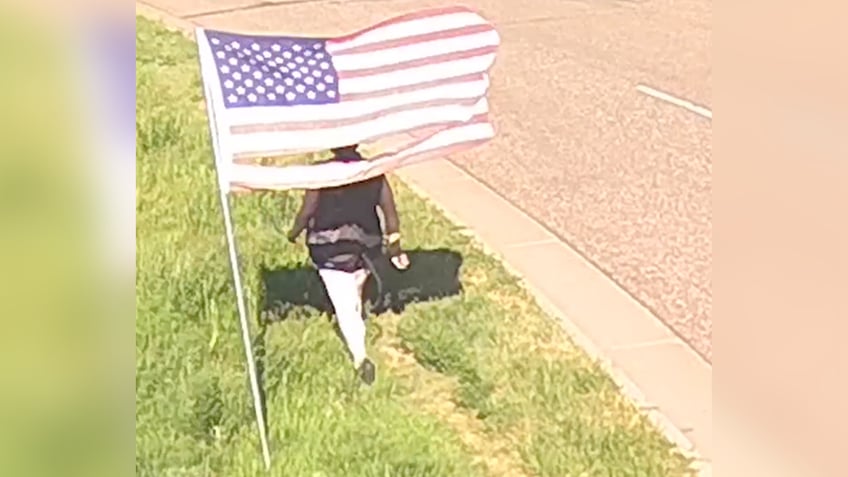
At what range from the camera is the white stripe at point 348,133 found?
2.35 metres

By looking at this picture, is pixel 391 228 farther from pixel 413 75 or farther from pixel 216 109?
pixel 216 109

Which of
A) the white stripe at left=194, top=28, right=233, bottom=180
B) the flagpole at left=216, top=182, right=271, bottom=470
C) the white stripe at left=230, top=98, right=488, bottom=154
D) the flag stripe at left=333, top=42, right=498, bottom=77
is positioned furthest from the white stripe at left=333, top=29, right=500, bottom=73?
the flagpole at left=216, top=182, right=271, bottom=470

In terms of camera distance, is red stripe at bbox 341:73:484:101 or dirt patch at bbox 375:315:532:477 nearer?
red stripe at bbox 341:73:484:101

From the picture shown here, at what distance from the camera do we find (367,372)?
9.07ft

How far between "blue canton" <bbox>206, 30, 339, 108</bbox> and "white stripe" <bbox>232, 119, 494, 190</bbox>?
14cm

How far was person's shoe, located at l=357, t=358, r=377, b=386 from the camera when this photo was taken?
2752 millimetres

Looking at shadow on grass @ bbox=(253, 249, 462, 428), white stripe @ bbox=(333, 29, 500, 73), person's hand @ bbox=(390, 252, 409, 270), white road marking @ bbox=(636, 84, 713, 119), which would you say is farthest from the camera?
white road marking @ bbox=(636, 84, 713, 119)

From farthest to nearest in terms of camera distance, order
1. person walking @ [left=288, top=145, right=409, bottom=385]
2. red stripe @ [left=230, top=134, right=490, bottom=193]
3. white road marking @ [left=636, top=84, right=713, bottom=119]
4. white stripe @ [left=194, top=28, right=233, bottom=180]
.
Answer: white road marking @ [left=636, top=84, right=713, bottom=119] → person walking @ [left=288, top=145, right=409, bottom=385] → red stripe @ [left=230, top=134, right=490, bottom=193] → white stripe @ [left=194, top=28, right=233, bottom=180]

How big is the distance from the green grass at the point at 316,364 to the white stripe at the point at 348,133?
288 mm

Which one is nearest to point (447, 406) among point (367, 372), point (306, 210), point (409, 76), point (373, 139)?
point (367, 372)

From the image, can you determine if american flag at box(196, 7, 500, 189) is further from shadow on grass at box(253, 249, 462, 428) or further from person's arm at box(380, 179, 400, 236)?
shadow on grass at box(253, 249, 462, 428)

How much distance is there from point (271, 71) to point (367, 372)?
2.48 ft

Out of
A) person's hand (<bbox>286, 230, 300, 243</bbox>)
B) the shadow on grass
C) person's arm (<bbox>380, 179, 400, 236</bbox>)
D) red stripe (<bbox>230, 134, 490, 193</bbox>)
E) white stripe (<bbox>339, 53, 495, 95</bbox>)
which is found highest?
white stripe (<bbox>339, 53, 495, 95</bbox>)

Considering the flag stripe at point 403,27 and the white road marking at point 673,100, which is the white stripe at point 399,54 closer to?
the flag stripe at point 403,27
